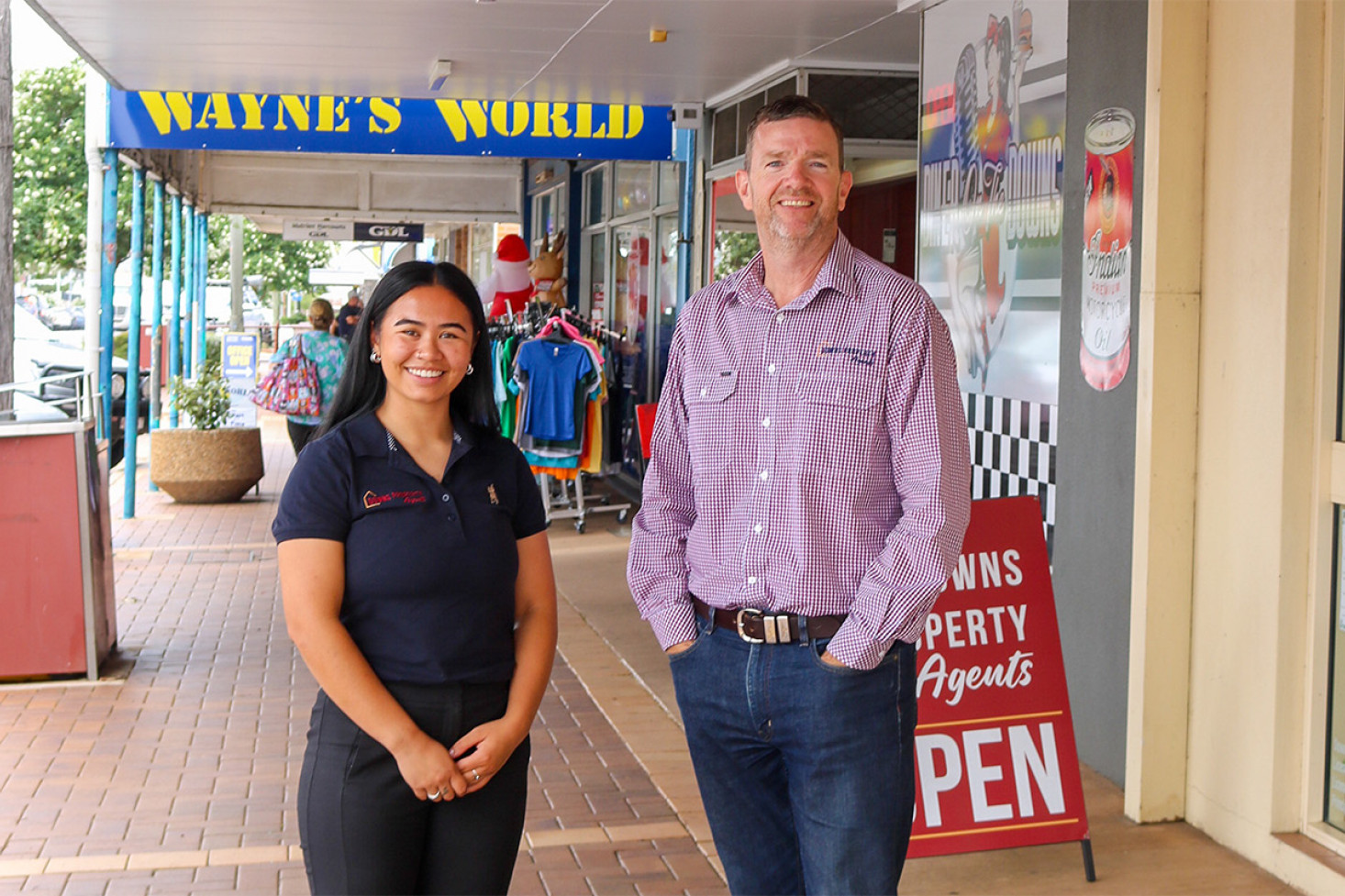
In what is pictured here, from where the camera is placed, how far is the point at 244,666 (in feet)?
20.5

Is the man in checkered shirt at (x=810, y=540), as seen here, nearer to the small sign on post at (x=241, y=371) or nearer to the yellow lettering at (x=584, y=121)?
the yellow lettering at (x=584, y=121)

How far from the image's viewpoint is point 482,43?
7.80 meters

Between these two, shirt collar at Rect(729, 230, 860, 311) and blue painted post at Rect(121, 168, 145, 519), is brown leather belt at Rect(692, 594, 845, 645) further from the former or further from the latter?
blue painted post at Rect(121, 168, 145, 519)

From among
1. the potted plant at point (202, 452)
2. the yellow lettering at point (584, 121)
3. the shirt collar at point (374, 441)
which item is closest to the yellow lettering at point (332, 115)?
the yellow lettering at point (584, 121)

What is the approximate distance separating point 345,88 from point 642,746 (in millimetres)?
5966

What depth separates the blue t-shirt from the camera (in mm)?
9641

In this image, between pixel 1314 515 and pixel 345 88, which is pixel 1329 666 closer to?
pixel 1314 515

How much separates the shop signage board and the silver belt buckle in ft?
25.0

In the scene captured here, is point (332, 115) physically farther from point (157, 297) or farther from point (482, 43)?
point (157, 297)

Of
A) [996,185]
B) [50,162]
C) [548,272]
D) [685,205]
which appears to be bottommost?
[996,185]

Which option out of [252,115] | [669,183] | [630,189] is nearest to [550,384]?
[669,183]

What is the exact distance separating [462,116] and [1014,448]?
19.0ft


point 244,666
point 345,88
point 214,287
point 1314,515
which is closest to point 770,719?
point 1314,515

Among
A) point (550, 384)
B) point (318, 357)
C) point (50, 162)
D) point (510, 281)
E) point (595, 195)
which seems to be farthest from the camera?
point (50, 162)
